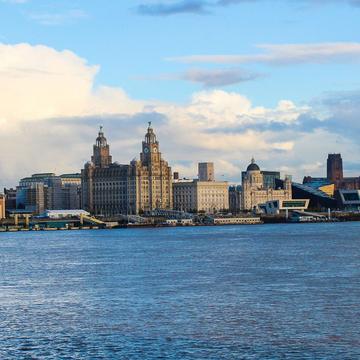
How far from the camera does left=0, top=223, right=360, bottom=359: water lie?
34.6m

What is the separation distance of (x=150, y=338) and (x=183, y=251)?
55.9 meters

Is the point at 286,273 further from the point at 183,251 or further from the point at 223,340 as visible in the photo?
the point at 183,251

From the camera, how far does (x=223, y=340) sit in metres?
36.0

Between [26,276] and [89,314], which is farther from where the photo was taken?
[26,276]

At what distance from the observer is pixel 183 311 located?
141 ft

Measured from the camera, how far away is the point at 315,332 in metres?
37.2

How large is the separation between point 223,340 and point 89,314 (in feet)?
28.5

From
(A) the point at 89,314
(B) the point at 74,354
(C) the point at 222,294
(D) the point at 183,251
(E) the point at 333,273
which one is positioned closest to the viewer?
(B) the point at 74,354

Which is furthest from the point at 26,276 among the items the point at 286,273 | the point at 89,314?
the point at 89,314

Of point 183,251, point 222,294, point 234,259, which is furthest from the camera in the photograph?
point 183,251

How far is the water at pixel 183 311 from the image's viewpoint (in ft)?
114

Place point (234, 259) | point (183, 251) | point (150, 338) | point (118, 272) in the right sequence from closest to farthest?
point (150, 338)
point (118, 272)
point (234, 259)
point (183, 251)

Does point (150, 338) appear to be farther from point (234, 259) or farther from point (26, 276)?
point (234, 259)

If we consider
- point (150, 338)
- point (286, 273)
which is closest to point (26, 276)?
point (286, 273)
